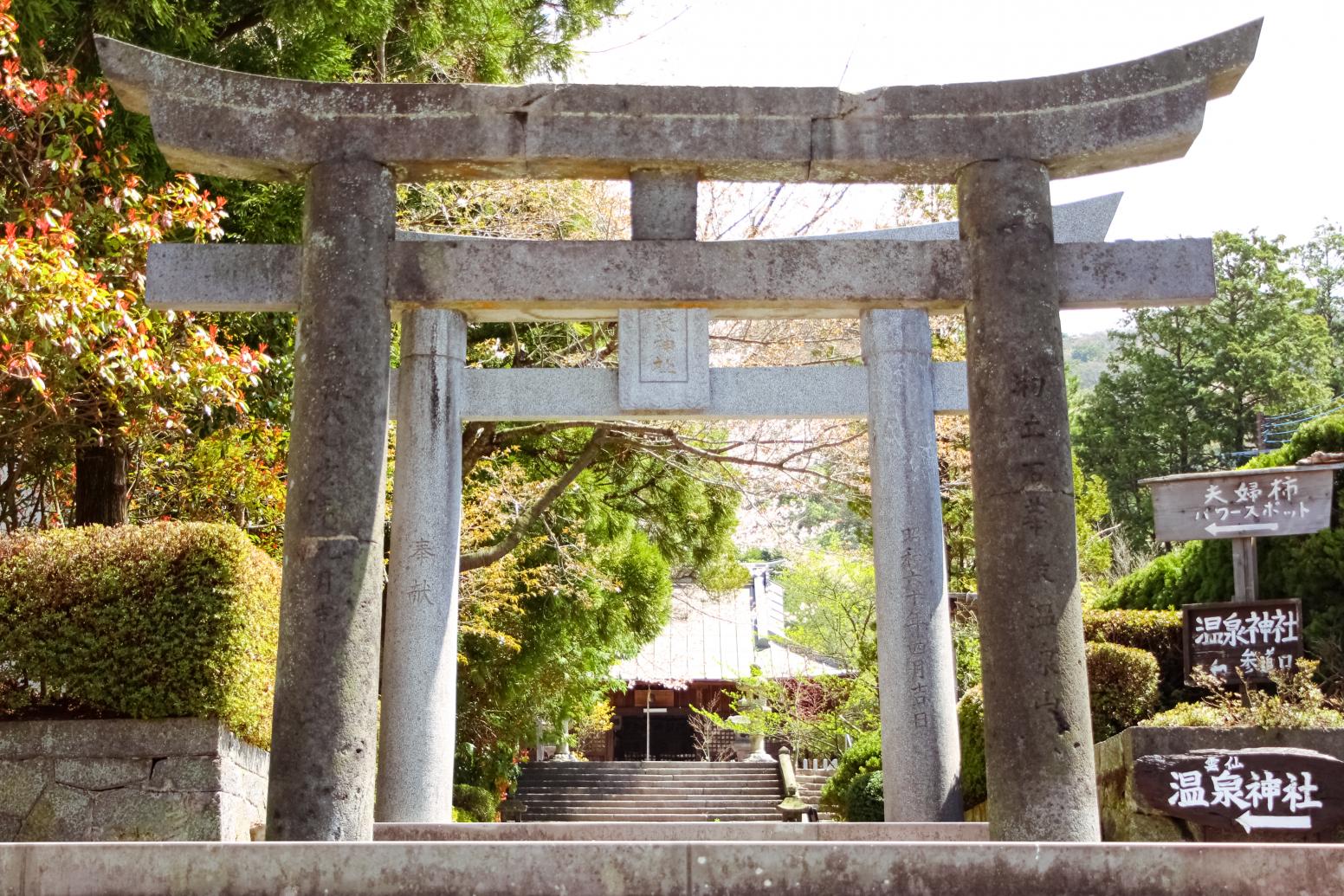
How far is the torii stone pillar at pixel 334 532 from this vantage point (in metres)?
6.06

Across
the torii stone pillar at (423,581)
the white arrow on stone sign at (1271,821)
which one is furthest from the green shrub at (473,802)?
the white arrow on stone sign at (1271,821)

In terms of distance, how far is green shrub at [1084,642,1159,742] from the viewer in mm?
11867

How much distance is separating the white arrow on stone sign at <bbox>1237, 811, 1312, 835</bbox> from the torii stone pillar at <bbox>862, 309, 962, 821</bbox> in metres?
2.40

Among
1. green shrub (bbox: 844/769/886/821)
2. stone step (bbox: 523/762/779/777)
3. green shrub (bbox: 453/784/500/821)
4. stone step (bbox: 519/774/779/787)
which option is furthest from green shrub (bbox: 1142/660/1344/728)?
stone step (bbox: 523/762/779/777)

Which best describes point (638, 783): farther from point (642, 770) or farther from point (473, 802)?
point (473, 802)

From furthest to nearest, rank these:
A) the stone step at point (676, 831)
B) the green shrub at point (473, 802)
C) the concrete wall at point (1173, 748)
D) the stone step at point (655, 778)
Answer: the stone step at point (655, 778), the green shrub at point (473, 802), the concrete wall at point (1173, 748), the stone step at point (676, 831)

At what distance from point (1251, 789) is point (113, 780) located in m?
7.50

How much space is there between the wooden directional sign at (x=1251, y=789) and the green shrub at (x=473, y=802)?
1194 cm

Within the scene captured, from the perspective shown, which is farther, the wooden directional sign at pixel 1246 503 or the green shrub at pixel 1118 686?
the wooden directional sign at pixel 1246 503

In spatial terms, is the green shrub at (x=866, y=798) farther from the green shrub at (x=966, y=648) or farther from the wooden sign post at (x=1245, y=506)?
the wooden sign post at (x=1245, y=506)

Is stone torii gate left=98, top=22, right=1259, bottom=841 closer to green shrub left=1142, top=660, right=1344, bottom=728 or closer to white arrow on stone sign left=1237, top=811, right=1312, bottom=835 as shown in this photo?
white arrow on stone sign left=1237, top=811, right=1312, bottom=835

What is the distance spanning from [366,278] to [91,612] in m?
3.62

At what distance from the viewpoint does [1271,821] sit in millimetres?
8711

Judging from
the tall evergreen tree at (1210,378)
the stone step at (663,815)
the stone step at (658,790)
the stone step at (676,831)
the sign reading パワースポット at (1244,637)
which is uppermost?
the tall evergreen tree at (1210,378)
